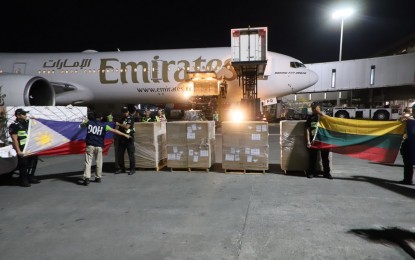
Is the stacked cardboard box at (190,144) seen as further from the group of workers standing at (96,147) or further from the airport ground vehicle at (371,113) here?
the airport ground vehicle at (371,113)

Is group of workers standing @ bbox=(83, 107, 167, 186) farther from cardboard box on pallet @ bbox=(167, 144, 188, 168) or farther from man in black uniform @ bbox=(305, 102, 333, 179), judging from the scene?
man in black uniform @ bbox=(305, 102, 333, 179)

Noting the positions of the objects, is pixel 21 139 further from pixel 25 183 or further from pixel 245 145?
pixel 245 145

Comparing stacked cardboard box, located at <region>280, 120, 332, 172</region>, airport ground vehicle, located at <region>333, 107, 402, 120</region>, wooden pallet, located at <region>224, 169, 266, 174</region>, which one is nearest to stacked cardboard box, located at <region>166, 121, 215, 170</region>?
wooden pallet, located at <region>224, 169, 266, 174</region>

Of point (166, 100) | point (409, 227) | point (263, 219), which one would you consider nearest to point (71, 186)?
point (263, 219)

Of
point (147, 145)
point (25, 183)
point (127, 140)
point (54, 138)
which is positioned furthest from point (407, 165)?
point (25, 183)

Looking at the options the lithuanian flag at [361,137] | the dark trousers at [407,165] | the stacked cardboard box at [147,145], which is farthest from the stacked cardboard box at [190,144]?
the dark trousers at [407,165]

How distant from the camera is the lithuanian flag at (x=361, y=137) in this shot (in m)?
7.41

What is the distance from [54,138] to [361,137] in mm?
8290

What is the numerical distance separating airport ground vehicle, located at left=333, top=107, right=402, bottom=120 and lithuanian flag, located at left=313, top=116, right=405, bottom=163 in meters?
22.6

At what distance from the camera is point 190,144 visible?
27.5 feet

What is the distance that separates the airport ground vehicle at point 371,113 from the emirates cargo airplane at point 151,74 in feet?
42.9

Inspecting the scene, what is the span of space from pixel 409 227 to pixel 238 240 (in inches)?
103

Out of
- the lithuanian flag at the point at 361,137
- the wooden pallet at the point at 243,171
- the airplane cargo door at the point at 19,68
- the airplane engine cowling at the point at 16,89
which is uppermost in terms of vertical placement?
the airplane cargo door at the point at 19,68

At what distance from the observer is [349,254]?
3520 millimetres
